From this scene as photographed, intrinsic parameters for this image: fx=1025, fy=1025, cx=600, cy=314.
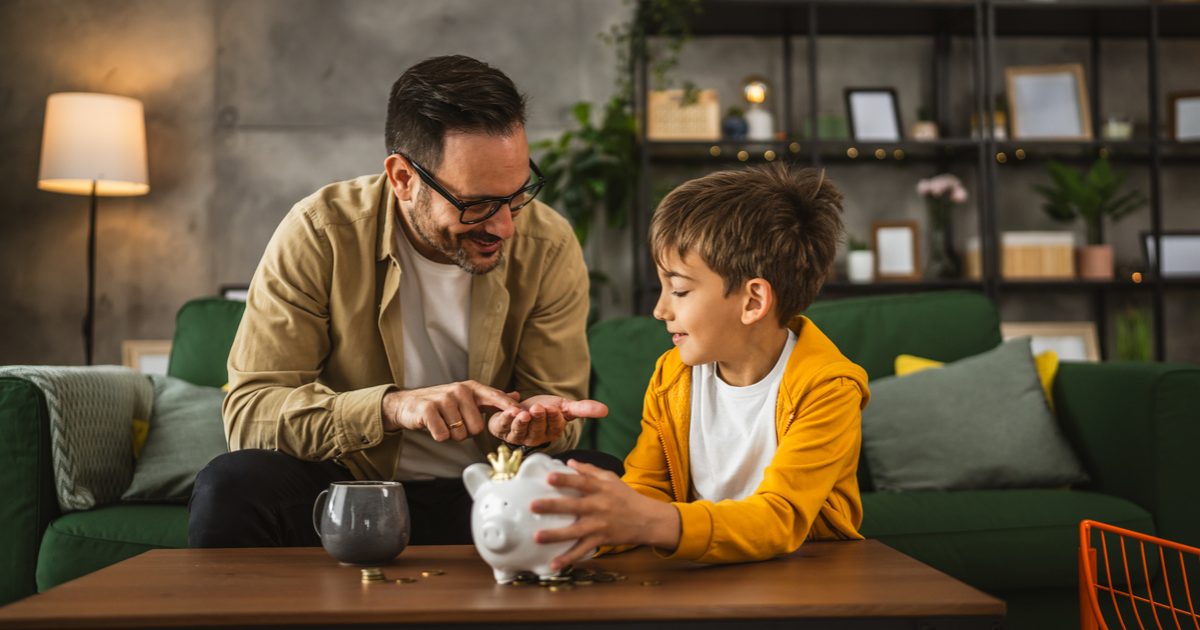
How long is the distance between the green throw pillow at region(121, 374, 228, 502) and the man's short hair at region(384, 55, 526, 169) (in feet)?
3.00

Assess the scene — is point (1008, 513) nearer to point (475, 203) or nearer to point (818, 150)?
point (475, 203)

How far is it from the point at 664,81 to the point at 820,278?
2.72 meters

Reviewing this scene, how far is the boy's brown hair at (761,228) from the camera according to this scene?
142 cm

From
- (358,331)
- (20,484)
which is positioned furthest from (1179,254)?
(20,484)

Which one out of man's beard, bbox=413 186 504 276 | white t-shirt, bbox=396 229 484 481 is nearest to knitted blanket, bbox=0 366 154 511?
white t-shirt, bbox=396 229 484 481

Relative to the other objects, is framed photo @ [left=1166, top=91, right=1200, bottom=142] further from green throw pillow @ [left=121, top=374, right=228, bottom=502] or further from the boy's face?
green throw pillow @ [left=121, top=374, right=228, bottom=502]

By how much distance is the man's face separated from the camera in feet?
5.48

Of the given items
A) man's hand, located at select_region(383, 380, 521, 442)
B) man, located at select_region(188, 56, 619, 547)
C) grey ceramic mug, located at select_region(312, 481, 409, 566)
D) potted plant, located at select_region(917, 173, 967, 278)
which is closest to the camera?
grey ceramic mug, located at select_region(312, 481, 409, 566)

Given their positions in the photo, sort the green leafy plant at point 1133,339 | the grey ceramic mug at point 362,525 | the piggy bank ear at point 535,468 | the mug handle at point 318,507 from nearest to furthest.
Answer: the piggy bank ear at point 535,468 → the grey ceramic mug at point 362,525 → the mug handle at point 318,507 → the green leafy plant at point 1133,339

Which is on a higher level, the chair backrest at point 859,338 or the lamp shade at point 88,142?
the lamp shade at point 88,142

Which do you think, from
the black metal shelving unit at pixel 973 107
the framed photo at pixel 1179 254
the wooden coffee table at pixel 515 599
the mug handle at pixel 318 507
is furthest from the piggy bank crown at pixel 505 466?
the framed photo at pixel 1179 254

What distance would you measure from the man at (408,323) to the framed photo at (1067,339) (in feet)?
9.23

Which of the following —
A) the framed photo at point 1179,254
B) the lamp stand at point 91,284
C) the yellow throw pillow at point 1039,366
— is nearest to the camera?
the yellow throw pillow at point 1039,366

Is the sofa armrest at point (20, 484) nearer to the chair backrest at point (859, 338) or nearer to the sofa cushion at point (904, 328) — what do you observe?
the chair backrest at point (859, 338)
